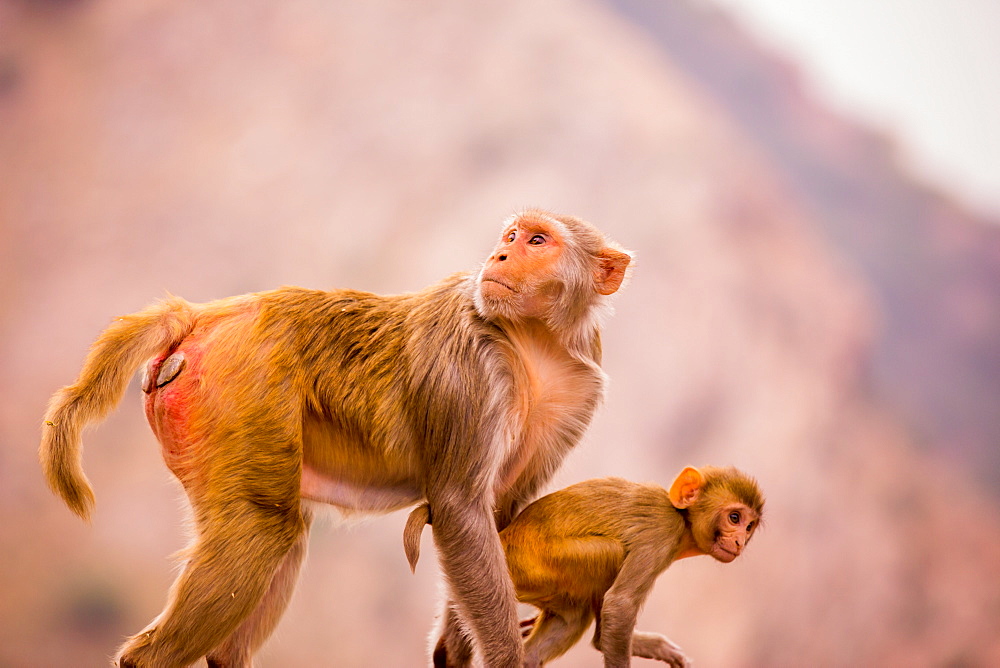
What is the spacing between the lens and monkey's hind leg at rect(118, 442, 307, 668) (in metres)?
3.04

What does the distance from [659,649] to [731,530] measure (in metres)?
0.64

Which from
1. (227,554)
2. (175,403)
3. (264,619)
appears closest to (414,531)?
(227,554)

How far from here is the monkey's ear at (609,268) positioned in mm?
3457

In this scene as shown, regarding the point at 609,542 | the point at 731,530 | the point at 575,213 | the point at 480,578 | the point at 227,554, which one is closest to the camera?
the point at 227,554

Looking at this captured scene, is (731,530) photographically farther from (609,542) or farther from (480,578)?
(480,578)

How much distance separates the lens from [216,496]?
322cm

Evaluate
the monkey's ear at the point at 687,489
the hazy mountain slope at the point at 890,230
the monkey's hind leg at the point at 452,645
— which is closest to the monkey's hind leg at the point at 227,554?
the monkey's hind leg at the point at 452,645

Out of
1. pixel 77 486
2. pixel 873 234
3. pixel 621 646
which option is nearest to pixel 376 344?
pixel 77 486

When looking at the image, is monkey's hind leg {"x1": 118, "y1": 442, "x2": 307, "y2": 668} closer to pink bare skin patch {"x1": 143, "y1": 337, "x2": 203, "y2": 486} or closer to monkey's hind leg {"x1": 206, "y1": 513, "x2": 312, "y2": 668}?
pink bare skin patch {"x1": 143, "y1": 337, "x2": 203, "y2": 486}

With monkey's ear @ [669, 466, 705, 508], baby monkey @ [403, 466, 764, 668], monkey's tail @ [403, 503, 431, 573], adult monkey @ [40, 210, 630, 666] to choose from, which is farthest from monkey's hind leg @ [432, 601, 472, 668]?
monkey's ear @ [669, 466, 705, 508]

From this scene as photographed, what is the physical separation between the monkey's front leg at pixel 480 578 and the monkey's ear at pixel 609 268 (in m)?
0.92

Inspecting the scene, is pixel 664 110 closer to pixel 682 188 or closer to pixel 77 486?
pixel 682 188

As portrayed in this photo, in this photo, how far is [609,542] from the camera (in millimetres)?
3432

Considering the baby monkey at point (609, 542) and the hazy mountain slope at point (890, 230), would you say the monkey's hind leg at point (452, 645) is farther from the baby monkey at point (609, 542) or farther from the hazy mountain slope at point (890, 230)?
the hazy mountain slope at point (890, 230)
